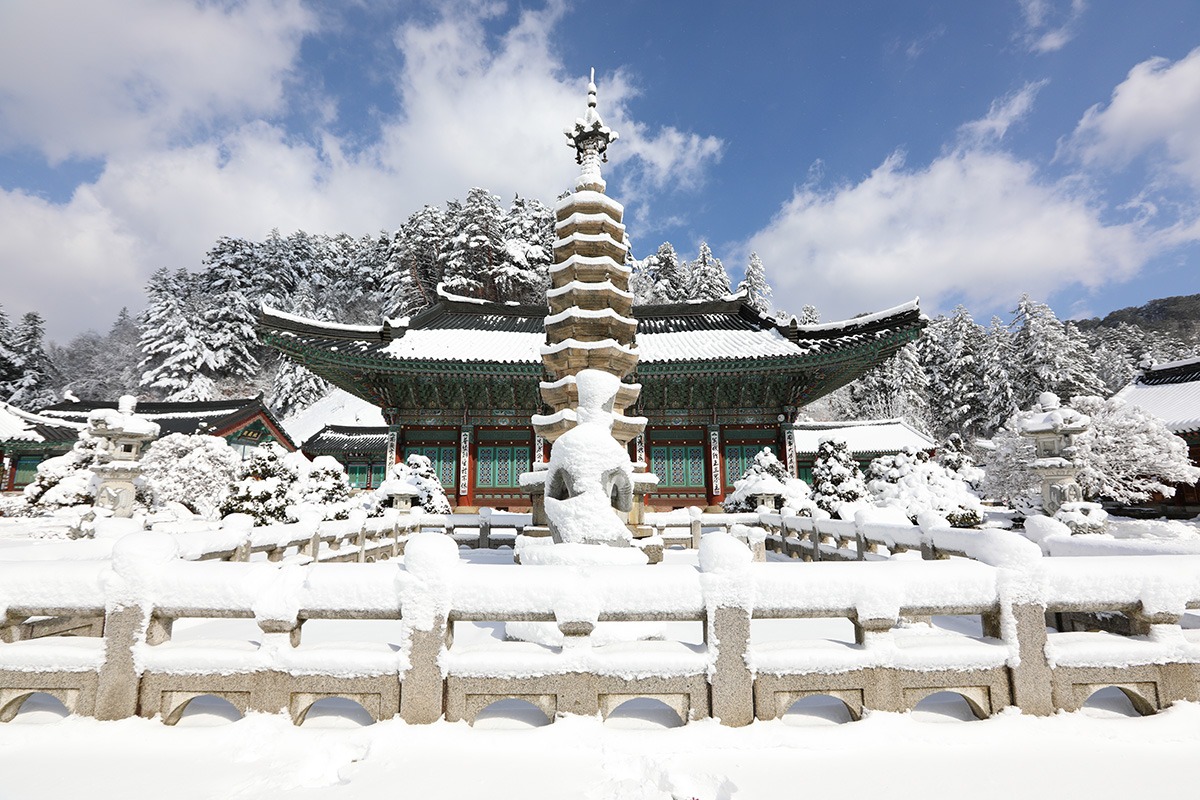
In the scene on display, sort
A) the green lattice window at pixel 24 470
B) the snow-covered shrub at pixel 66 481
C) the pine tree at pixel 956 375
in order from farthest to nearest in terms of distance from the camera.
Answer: the pine tree at pixel 956 375 < the green lattice window at pixel 24 470 < the snow-covered shrub at pixel 66 481

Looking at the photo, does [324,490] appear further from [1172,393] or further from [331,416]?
[1172,393]

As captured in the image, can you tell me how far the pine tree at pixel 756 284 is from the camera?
48.9 meters

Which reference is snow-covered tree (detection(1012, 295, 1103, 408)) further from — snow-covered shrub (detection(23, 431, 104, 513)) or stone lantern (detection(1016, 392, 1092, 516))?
snow-covered shrub (detection(23, 431, 104, 513))

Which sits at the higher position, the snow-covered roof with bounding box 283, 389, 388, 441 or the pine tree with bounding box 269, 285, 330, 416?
the pine tree with bounding box 269, 285, 330, 416

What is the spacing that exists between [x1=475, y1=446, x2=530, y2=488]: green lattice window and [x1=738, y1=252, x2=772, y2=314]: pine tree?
34083 mm

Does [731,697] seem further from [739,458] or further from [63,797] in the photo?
[739,458]

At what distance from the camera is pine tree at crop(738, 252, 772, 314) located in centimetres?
4891

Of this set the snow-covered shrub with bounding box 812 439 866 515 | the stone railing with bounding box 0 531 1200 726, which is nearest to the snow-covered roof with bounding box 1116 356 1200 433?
the snow-covered shrub with bounding box 812 439 866 515

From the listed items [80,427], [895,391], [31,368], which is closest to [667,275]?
[895,391]

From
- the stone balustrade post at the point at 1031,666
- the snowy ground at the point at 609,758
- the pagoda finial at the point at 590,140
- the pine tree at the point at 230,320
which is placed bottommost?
the snowy ground at the point at 609,758

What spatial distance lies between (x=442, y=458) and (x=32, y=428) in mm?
25372

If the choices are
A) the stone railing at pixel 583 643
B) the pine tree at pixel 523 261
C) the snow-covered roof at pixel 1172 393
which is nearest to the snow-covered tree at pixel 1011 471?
the snow-covered roof at pixel 1172 393

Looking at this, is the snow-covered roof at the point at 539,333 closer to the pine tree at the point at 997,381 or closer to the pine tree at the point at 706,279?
the pine tree at the point at 706,279

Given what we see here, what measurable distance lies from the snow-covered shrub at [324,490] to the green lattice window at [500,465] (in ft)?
20.3
